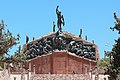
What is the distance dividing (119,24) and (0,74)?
1178 centimetres

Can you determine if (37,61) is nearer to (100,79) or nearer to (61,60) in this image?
(61,60)

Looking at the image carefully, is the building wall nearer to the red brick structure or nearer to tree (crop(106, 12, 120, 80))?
the red brick structure

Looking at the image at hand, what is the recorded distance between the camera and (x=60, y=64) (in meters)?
53.7

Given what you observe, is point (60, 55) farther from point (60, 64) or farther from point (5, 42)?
point (5, 42)

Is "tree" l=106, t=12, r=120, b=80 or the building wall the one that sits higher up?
the building wall

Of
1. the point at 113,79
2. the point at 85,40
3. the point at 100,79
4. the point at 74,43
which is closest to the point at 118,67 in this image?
the point at 113,79

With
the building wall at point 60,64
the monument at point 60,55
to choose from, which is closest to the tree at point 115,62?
the monument at point 60,55

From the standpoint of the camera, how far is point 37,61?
2238 inches

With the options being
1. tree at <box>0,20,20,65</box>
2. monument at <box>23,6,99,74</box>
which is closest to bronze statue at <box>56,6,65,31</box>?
monument at <box>23,6,99,74</box>

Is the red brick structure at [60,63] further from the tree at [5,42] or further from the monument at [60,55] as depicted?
the tree at [5,42]

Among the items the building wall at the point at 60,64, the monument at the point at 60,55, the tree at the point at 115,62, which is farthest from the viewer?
the monument at the point at 60,55

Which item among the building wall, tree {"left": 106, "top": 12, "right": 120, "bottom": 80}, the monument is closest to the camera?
tree {"left": 106, "top": 12, "right": 120, "bottom": 80}

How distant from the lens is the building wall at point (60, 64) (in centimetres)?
5358

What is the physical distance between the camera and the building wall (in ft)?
176
